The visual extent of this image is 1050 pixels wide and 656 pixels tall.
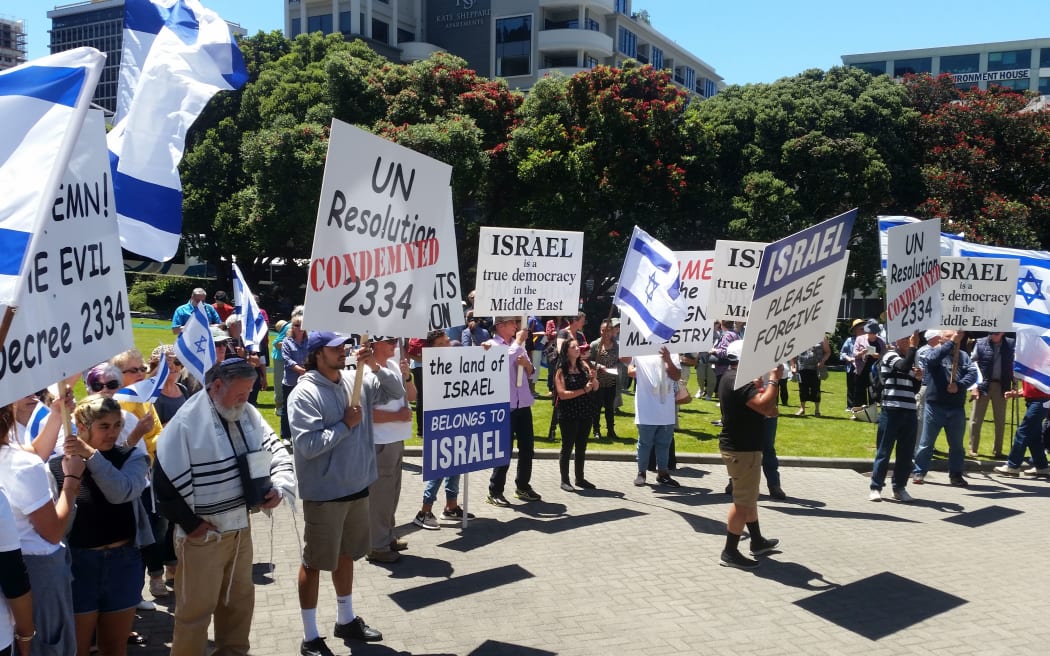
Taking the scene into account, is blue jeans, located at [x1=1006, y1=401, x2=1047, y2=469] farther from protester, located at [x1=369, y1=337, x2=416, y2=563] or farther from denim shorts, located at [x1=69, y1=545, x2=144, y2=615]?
denim shorts, located at [x1=69, y1=545, x2=144, y2=615]

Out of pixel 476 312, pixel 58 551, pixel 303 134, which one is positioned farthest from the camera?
pixel 303 134

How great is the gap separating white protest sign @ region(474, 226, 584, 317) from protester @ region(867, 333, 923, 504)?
151 inches

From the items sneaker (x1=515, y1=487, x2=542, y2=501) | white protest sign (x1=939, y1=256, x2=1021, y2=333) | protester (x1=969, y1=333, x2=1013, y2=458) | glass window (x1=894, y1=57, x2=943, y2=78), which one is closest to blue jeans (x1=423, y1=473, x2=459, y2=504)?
sneaker (x1=515, y1=487, x2=542, y2=501)

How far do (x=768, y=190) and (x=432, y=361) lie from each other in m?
25.6

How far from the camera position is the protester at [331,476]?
6.04m

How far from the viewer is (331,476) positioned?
611 centimetres

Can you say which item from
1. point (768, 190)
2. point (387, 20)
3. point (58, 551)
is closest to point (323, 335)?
point (58, 551)

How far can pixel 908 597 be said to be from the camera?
7.47m

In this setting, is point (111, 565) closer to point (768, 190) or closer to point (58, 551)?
point (58, 551)

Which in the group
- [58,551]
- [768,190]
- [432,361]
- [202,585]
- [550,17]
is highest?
[550,17]

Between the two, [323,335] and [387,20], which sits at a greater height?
[387,20]

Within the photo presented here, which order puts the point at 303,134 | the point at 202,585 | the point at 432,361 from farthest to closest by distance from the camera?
the point at 303,134
the point at 432,361
the point at 202,585

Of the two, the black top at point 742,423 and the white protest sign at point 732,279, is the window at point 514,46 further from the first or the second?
the black top at point 742,423

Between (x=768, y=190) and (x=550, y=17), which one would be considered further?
(x=550, y=17)
